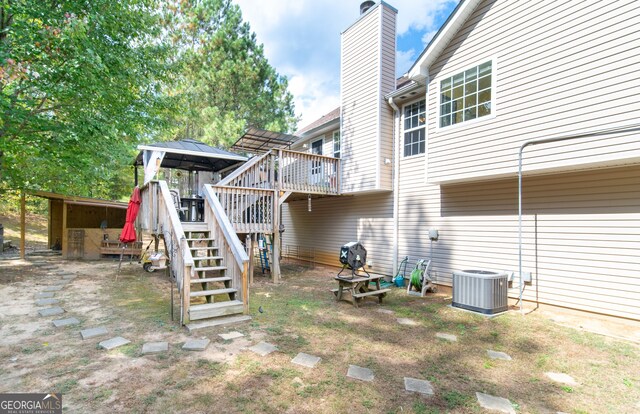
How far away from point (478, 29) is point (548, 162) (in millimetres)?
3354

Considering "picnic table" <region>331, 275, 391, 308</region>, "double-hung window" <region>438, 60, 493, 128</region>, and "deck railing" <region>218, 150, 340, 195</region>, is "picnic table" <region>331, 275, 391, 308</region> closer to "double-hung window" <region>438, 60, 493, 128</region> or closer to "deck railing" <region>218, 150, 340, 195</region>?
"deck railing" <region>218, 150, 340, 195</region>

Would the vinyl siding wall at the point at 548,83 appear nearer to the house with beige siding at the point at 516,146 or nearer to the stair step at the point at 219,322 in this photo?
the house with beige siding at the point at 516,146

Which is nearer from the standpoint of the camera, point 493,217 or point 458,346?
point 458,346

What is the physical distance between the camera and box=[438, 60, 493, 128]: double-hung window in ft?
21.0

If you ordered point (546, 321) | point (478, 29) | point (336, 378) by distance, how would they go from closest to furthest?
point (336, 378) → point (546, 321) → point (478, 29)

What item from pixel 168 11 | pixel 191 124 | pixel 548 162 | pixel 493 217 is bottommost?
pixel 493 217

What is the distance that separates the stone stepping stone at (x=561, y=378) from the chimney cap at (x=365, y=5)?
34.9ft

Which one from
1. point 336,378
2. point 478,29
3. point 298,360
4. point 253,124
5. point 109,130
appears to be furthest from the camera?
point 253,124

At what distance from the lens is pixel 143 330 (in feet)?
14.9

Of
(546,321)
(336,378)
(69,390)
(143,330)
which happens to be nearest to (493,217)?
(546,321)

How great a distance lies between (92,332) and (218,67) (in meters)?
16.3

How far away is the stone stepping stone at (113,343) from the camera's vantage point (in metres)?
3.90

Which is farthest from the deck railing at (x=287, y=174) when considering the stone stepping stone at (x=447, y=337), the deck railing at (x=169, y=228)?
the stone stepping stone at (x=447, y=337)

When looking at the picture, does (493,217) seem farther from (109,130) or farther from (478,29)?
(109,130)
